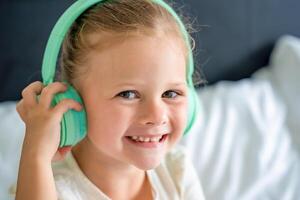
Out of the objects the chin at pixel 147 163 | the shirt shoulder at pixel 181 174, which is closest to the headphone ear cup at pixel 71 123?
the chin at pixel 147 163

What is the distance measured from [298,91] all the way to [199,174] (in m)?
0.48

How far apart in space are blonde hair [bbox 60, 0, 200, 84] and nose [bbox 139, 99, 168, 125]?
112mm

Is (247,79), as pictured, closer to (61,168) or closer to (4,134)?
(4,134)

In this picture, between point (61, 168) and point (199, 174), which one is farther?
point (199, 174)

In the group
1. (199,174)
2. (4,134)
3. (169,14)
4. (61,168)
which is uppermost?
(169,14)

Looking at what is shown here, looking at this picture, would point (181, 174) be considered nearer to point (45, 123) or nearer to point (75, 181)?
point (75, 181)

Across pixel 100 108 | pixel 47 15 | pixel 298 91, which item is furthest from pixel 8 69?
pixel 298 91

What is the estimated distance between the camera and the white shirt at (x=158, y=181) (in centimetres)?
99

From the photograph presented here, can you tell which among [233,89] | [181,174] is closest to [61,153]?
[181,174]

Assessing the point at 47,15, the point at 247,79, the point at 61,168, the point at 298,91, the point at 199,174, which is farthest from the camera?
the point at 247,79

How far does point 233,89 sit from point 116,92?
0.84 meters

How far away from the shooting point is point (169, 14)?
3.12 ft

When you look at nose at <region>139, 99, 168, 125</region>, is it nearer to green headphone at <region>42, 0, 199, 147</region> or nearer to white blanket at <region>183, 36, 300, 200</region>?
green headphone at <region>42, 0, 199, 147</region>

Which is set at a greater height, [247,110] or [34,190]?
[34,190]
